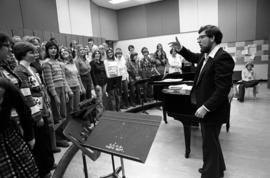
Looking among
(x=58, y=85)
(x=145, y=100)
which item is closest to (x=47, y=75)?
(x=58, y=85)

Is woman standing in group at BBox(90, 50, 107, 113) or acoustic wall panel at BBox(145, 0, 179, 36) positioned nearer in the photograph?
woman standing in group at BBox(90, 50, 107, 113)

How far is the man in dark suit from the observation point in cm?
164

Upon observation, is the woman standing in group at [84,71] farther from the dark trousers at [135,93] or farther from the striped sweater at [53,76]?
the dark trousers at [135,93]

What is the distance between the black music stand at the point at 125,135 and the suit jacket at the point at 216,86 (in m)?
0.62

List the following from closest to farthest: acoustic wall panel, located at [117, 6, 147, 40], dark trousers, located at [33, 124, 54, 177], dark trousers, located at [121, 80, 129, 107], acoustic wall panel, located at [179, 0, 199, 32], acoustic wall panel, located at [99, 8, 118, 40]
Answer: dark trousers, located at [33, 124, 54, 177] → dark trousers, located at [121, 80, 129, 107] → acoustic wall panel, located at [179, 0, 199, 32] → acoustic wall panel, located at [99, 8, 118, 40] → acoustic wall panel, located at [117, 6, 147, 40]

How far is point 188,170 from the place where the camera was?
7.30 ft

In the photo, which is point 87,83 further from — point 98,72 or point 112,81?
point 112,81

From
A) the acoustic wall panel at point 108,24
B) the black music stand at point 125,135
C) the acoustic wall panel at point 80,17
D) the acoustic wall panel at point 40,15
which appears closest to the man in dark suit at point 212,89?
the black music stand at point 125,135

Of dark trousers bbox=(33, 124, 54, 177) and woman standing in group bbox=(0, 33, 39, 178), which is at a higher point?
woman standing in group bbox=(0, 33, 39, 178)

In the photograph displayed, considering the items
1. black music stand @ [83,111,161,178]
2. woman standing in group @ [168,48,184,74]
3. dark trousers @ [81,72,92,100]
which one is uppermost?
woman standing in group @ [168,48,184,74]

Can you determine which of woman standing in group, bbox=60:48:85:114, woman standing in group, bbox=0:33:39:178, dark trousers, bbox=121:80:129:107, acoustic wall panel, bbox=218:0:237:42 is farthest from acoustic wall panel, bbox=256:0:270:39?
woman standing in group, bbox=0:33:39:178

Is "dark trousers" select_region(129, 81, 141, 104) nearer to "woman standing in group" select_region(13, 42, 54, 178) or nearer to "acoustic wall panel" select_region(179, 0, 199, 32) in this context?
"woman standing in group" select_region(13, 42, 54, 178)

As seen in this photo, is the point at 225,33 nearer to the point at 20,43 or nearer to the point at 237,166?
the point at 237,166

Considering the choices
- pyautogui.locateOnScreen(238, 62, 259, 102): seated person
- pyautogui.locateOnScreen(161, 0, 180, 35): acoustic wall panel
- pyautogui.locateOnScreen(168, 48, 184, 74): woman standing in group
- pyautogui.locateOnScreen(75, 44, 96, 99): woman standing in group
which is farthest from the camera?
pyautogui.locateOnScreen(161, 0, 180, 35): acoustic wall panel
